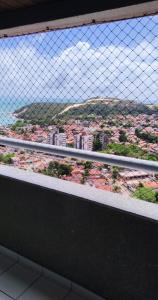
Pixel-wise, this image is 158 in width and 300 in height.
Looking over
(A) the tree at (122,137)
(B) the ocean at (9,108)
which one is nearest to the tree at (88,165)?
(A) the tree at (122,137)

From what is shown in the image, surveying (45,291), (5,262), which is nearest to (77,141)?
(45,291)

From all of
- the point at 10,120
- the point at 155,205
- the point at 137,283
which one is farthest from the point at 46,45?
the point at 137,283

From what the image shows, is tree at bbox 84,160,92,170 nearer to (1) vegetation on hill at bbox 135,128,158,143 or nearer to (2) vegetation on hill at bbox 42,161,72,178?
(2) vegetation on hill at bbox 42,161,72,178

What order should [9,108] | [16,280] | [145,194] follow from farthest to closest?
[9,108]
[16,280]
[145,194]

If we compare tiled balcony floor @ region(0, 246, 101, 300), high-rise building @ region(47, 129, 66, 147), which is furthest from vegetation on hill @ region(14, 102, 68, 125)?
tiled balcony floor @ region(0, 246, 101, 300)

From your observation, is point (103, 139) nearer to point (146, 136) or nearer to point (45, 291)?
point (146, 136)

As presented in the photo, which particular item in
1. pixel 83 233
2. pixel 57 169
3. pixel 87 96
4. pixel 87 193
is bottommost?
pixel 83 233

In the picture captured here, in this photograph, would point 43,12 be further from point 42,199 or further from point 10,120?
point 42,199

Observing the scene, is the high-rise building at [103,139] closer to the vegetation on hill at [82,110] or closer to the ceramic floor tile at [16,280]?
the vegetation on hill at [82,110]
